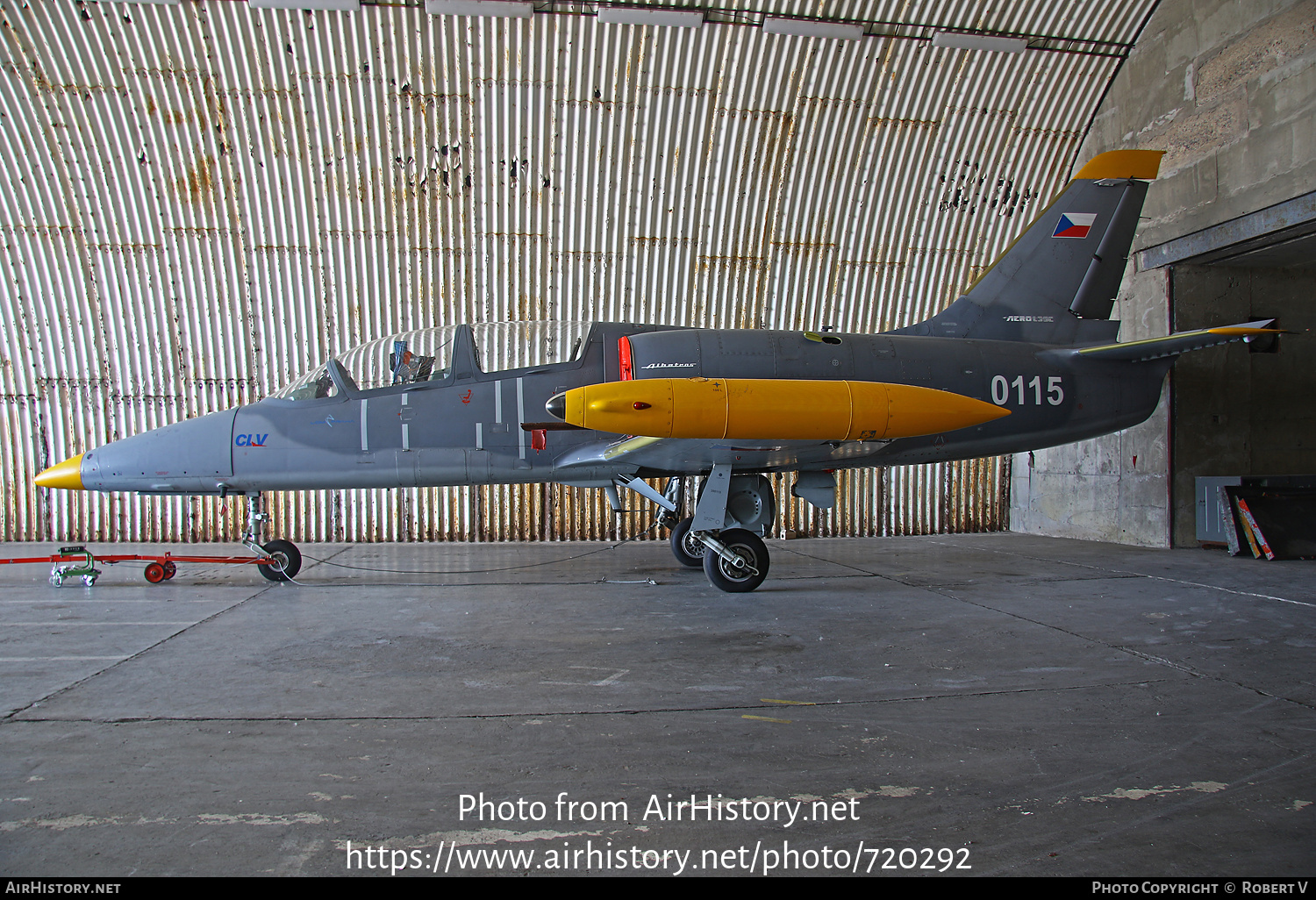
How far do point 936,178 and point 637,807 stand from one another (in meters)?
11.4

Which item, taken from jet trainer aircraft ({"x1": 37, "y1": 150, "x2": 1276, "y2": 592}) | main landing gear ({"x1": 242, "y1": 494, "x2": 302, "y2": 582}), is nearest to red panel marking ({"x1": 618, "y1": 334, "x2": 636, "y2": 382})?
jet trainer aircraft ({"x1": 37, "y1": 150, "x2": 1276, "y2": 592})

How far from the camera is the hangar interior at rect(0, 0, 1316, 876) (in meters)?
3.87

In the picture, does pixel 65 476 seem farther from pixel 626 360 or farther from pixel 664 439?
pixel 664 439

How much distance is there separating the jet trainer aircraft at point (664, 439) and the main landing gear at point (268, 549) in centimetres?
2

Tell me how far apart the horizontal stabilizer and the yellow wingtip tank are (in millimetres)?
2268

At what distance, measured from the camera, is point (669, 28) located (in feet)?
32.4

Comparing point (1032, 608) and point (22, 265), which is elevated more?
point (22, 265)

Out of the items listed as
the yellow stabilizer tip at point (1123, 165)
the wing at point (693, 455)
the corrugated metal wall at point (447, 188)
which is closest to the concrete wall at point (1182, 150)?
the corrugated metal wall at point (447, 188)

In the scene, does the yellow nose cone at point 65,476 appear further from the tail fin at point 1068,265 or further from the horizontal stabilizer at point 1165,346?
the horizontal stabilizer at point 1165,346

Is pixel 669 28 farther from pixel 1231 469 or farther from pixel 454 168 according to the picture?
pixel 1231 469

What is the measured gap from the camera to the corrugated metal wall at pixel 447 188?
31.8 ft
